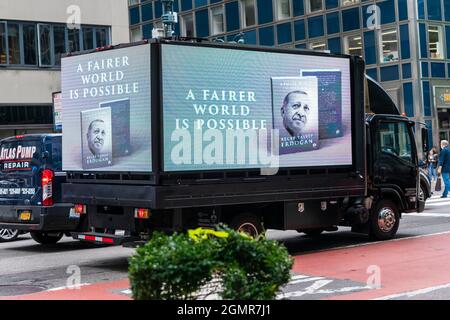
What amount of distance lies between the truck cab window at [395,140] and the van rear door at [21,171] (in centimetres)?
612

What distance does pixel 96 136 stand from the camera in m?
10.8

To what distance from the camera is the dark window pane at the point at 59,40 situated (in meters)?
27.3

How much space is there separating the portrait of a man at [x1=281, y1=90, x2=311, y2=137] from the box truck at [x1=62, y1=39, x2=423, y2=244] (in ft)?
0.06

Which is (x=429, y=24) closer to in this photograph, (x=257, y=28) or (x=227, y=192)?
(x=257, y=28)

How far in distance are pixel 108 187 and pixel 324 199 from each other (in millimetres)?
3595

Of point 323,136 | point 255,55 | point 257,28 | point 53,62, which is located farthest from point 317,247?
point 257,28

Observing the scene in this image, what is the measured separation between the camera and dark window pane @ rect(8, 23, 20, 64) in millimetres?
26125

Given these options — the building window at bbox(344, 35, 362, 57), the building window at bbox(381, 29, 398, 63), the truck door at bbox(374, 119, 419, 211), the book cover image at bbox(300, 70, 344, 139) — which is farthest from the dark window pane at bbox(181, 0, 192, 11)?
the book cover image at bbox(300, 70, 344, 139)

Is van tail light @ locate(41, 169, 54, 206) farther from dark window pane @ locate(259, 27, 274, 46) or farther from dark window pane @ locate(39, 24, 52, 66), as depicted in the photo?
dark window pane @ locate(259, 27, 274, 46)

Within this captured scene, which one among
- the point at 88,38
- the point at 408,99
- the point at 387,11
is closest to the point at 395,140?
the point at 88,38

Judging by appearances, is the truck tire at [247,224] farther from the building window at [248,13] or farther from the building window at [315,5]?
the building window at [248,13]

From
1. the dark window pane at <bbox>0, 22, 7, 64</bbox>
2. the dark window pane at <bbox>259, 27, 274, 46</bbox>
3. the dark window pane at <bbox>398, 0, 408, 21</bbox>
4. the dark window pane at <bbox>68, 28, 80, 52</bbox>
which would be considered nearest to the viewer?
the dark window pane at <bbox>0, 22, 7, 64</bbox>

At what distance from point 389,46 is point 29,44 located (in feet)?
56.5

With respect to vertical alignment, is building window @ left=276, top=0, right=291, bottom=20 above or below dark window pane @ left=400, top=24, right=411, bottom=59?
above
